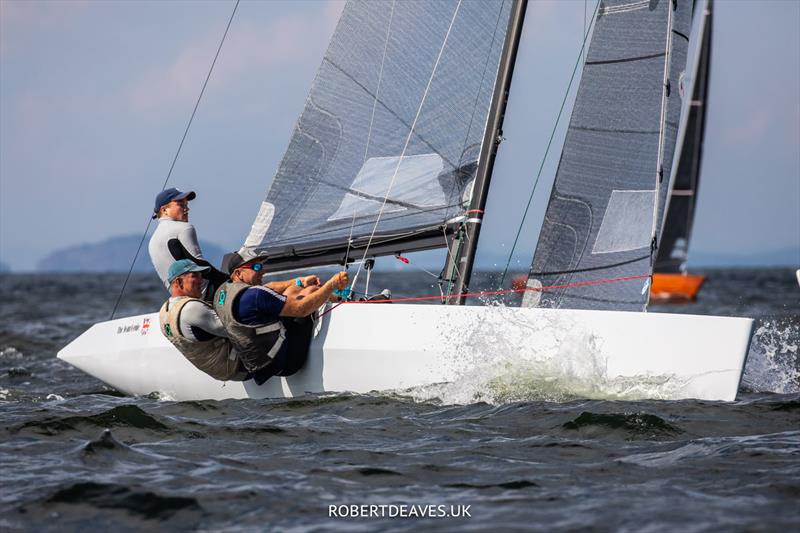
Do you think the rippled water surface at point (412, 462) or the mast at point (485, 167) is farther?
the mast at point (485, 167)

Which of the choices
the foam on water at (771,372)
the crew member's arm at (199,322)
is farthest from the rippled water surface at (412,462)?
the crew member's arm at (199,322)

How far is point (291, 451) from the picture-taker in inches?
199

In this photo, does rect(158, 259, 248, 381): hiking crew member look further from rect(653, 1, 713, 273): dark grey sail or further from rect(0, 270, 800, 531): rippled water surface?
rect(653, 1, 713, 273): dark grey sail

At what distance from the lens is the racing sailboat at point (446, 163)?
727 centimetres

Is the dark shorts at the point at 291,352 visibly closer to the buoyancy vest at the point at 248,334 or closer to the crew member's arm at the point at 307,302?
the buoyancy vest at the point at 248,334

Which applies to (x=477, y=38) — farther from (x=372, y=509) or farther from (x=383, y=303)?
(x=372, y=509)

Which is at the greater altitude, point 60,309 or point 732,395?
point 60,309

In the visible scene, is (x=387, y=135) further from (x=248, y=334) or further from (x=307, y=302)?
(x=248, y=334)

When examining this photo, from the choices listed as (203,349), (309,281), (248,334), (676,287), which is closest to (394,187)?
(309,281)

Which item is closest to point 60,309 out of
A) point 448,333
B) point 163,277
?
point 163,277

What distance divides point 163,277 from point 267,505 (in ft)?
10.5

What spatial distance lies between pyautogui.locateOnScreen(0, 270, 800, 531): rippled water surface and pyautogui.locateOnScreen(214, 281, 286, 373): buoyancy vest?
287 millimetres

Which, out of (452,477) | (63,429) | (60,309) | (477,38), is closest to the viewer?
(452,477)

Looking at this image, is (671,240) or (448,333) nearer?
(448,333)
